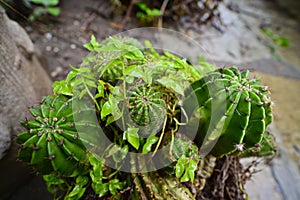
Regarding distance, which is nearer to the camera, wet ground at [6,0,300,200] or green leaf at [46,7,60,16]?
wet ground at [6,0,300,200]

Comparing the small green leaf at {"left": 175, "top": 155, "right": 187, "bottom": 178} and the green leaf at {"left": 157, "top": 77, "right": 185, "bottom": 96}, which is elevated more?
the green leaf at {"left": 157, "top": 77, "right": 185, "bottom": 96}

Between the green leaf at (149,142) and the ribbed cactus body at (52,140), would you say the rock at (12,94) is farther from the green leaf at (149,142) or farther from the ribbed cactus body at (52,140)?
the green leaf at (149,142)

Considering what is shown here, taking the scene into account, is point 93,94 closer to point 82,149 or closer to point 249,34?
point 82,149

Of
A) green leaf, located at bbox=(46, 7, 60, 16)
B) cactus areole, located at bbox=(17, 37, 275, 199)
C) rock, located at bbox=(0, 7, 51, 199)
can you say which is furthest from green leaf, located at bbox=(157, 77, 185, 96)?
green leaf, located at bbox=(46, 7, 60, 16)

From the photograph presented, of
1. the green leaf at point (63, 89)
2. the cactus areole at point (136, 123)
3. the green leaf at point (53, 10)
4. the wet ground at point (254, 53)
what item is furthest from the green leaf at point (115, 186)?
the green leaf at point (53, 10)

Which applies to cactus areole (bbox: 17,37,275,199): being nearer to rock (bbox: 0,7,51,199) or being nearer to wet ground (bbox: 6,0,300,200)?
rock (bbox: 0,7,51,199)

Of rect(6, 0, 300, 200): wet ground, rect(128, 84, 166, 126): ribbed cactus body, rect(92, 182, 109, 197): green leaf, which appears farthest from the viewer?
rect(6, 0, 300, 200): wet ground

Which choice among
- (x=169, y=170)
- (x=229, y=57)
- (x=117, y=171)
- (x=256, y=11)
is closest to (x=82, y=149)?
(x=117, y=171)
